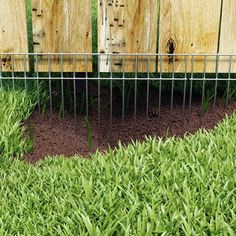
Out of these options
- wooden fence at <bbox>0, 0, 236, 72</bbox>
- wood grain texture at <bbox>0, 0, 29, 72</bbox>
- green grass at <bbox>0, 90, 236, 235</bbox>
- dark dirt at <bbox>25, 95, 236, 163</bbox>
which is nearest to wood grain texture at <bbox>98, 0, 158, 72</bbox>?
wooden fence at <bbox>0, 0, 236, 72</bbox>

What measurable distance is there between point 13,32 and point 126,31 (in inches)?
28.1

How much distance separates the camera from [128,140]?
11.7ft

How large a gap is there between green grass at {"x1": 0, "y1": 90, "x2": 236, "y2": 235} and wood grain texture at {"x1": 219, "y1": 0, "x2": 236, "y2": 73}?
0.72 metres

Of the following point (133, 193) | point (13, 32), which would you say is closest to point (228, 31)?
point (13, 32)

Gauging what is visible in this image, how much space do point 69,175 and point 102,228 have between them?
609 millimetres

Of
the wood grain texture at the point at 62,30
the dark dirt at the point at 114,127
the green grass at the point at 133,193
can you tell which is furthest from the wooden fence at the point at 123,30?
the green grass at the point at 133,193

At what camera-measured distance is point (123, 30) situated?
343 centimetres

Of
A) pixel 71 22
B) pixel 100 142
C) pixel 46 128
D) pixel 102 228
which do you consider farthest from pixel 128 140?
pixel 102 228

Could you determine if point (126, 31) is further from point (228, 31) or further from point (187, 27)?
point (228, 31)

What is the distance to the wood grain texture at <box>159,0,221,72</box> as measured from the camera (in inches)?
134

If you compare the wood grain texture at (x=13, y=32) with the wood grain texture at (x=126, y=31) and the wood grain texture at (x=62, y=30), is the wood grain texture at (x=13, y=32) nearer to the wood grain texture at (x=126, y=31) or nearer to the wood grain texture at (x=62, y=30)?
the wood grain texture at (x=62, y=30)

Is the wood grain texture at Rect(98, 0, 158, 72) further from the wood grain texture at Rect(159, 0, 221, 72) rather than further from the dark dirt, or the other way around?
the dark dirt

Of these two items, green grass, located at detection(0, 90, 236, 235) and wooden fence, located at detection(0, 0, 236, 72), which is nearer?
green grass, located at detection(0, 90, 236, 235)

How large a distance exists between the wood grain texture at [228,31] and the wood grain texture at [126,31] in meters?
0.43
